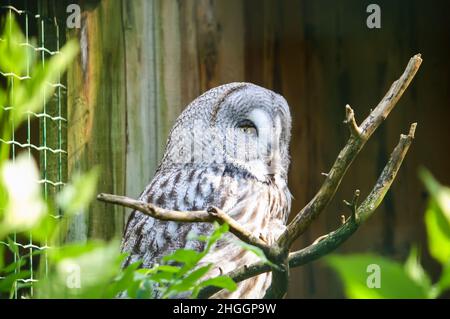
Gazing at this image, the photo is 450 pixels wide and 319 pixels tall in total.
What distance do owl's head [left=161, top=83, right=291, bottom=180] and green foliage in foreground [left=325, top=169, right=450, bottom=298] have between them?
1.84 metres

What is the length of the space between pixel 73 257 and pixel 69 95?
6.59ft

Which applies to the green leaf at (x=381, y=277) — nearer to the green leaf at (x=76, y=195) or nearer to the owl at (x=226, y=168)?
the green leaf at (x=76, y=195)

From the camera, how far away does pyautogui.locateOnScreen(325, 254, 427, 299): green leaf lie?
299 mm

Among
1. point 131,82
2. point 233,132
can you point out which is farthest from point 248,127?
point 131,82

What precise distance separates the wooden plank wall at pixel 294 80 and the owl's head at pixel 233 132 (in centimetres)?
17

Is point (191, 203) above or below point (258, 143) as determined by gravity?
below

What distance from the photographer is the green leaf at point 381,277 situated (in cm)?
30

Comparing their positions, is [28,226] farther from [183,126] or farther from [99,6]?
[99,6]

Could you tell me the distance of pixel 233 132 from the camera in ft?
7.32

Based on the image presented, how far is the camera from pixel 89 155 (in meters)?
2.28

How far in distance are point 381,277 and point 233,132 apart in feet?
6.27

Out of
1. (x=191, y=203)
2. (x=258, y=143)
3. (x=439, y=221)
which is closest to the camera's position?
(x=439, y=221)

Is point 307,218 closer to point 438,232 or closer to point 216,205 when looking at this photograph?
point 438,232

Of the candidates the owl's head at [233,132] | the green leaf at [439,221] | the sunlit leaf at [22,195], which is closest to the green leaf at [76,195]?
the sunlit leaf at [22,195]
